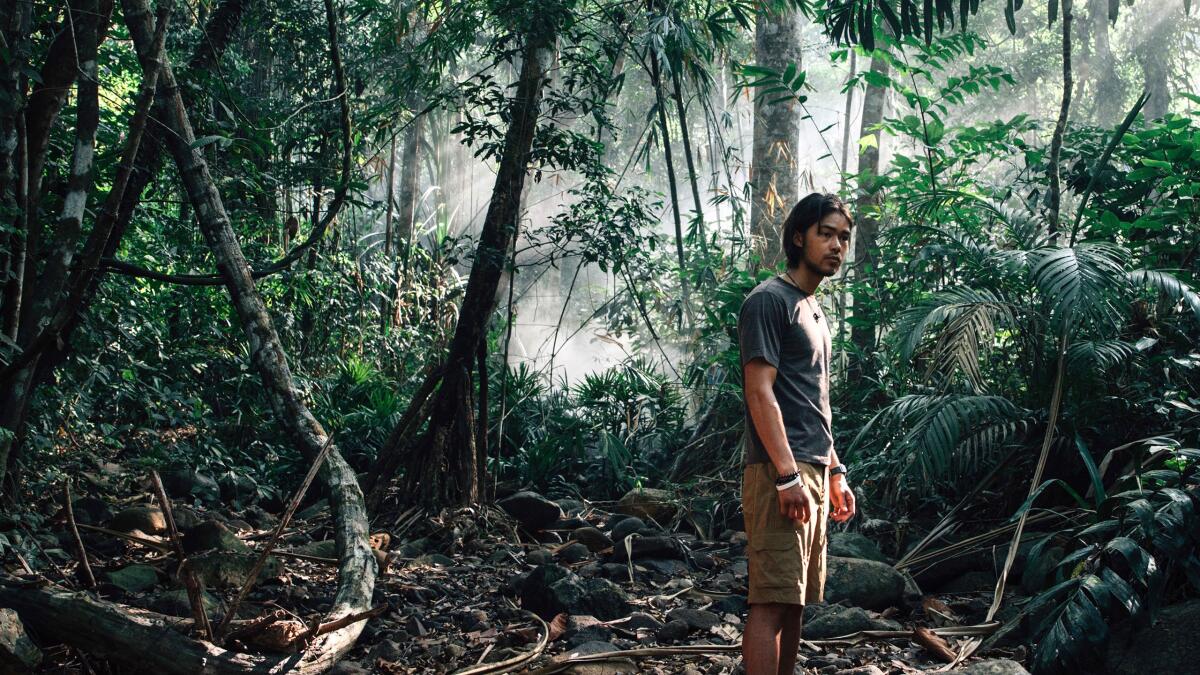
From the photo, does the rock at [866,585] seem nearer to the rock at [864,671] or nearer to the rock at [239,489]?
the rock at [864,671]

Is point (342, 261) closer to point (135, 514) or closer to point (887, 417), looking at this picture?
point (135, 514)

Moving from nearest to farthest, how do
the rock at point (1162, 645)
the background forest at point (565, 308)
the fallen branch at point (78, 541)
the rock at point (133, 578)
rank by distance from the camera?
the rock at point (1162, 645), the fallen branch at point (78, 541), the background forest at point (565, 308), the rock at point (133, 578)

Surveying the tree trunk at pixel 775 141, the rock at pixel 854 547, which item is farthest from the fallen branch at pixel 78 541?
the tree trunk at pixel 775 141

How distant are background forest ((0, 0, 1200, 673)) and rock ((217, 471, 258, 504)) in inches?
0.9

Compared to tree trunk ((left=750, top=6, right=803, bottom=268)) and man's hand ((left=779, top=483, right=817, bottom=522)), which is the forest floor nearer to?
man's hand ((left=779, top=483, right=817, bottom=522))

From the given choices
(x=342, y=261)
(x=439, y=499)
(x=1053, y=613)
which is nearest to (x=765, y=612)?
(x=1053, y=613)

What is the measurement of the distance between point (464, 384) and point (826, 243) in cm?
349

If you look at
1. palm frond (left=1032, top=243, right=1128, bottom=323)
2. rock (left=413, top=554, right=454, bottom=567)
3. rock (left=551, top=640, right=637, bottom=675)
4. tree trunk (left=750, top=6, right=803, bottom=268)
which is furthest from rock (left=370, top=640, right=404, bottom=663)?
tree trunk (left=750, top=6, right=803, bottom=268)

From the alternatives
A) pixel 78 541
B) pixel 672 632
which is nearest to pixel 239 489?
pixel 78 541

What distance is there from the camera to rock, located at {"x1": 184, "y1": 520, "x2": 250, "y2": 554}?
5031mm

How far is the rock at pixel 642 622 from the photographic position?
14.3ft

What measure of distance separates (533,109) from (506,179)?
0.47 m

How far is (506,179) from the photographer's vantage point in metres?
6.24

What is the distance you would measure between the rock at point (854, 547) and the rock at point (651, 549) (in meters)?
0.96
